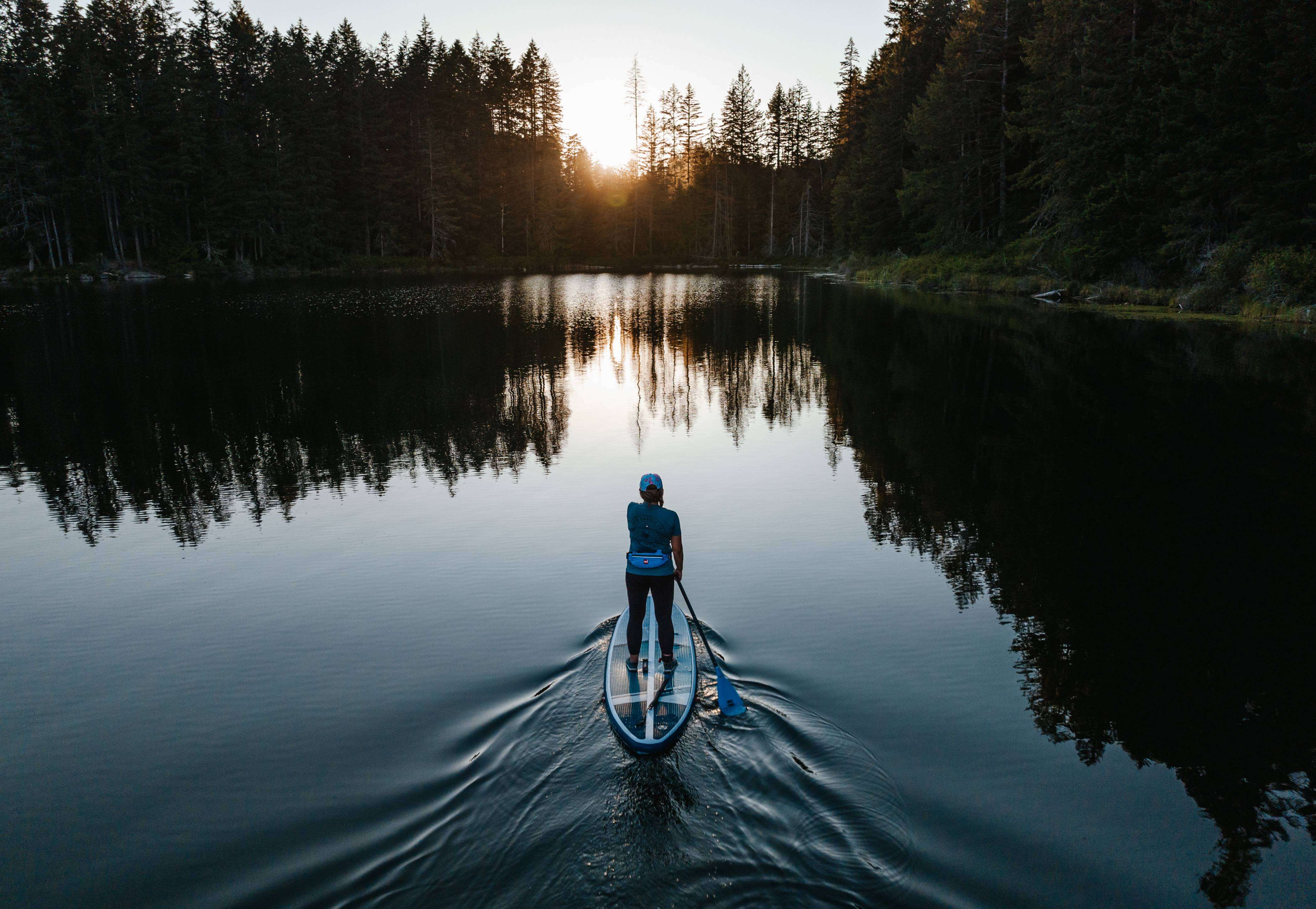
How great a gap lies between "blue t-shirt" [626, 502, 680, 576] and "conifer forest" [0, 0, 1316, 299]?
32058 millimetres

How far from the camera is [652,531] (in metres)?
6.62

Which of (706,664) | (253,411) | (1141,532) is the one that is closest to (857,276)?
(253,411)

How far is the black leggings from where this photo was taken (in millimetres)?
6770

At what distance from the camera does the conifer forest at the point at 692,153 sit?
31.4 meters

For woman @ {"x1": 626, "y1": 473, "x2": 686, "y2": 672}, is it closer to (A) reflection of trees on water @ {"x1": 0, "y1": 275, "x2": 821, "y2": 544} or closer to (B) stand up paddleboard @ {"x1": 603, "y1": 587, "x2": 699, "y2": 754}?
(B) stand up paddleboard @ {"x1": 603, "y1": 587, "x2": 699, "y2": 754}

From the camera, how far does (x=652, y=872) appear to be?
4.66 m

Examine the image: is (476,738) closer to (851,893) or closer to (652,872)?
(652,872)

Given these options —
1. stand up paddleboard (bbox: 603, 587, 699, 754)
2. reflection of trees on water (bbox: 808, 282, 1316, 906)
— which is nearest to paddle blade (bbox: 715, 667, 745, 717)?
stand up paddleboard (bbox: 603, 587, 699, 754)

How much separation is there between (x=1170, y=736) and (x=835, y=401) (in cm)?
1421

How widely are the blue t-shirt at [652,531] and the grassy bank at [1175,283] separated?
31.3m

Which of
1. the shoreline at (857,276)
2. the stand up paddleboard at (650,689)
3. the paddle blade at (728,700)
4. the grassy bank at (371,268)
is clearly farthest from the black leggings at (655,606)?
the grassy bank at (371,268)

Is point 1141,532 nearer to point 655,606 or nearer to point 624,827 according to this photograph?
point 655,606

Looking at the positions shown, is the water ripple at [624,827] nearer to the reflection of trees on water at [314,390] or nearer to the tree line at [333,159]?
the reflection of trees on water at [314,390]

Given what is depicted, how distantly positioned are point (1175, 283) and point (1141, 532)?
3077cm
